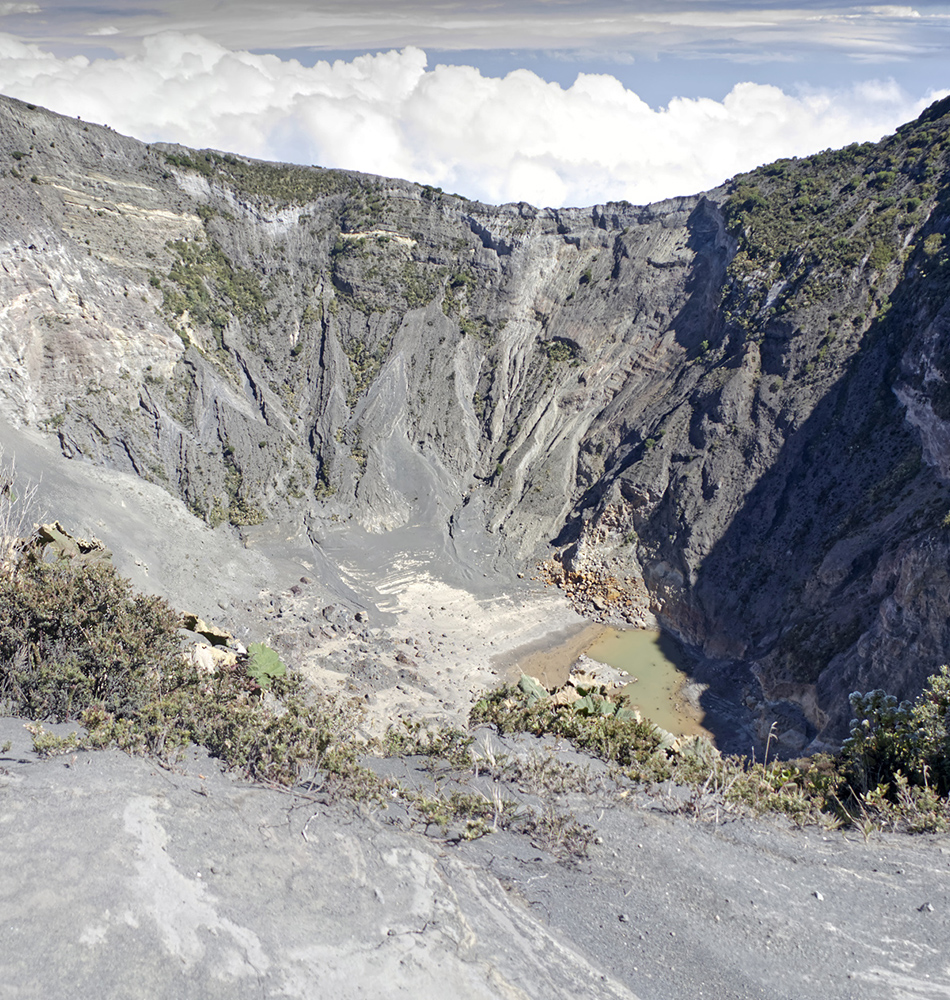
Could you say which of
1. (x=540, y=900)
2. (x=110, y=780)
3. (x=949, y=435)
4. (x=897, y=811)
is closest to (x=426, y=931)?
(x=540, y=900)

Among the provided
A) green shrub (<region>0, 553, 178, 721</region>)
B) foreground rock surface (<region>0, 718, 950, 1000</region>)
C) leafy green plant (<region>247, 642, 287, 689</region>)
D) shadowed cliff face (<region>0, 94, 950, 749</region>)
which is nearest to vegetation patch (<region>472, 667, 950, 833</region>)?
foreground rock surface (<region>0, 718, 950, 1000</region>)

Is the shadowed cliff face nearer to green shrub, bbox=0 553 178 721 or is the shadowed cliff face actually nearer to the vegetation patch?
the vegetation patch

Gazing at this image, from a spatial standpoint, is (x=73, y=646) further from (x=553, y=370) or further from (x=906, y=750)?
(x=553, y=370)

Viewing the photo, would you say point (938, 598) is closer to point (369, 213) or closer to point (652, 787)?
point (652, 787)

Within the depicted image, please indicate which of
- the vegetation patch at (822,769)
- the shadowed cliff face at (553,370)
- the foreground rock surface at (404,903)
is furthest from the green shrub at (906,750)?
the shadowed cliff face at (553,370)

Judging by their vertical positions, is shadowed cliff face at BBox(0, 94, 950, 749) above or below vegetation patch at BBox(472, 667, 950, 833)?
above

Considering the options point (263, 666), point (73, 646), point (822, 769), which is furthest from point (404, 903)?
point (263, 666)
